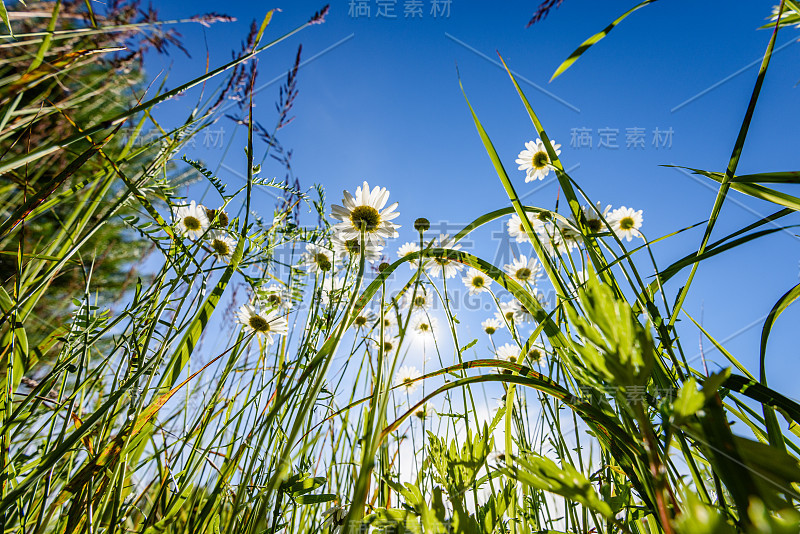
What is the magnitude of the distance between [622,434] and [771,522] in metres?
0.17

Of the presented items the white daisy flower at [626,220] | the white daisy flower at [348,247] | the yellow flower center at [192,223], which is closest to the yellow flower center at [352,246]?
the white daisy flower at [348,247]

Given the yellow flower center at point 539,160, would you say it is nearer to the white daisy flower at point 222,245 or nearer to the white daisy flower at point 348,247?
the white daisy flower at point 348,247

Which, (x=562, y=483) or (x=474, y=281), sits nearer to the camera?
(x=562, y=483)

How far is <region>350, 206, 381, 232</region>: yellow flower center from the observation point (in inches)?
40.8

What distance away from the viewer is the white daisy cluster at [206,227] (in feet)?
3.10

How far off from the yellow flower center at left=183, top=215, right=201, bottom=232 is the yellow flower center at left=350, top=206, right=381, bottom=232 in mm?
557

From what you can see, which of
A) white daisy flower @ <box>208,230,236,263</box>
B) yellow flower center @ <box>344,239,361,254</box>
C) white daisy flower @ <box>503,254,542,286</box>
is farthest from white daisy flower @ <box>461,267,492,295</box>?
white daisy flower @ <box>208,230,236,263</box>

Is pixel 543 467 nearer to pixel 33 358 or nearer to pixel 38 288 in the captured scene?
pixel 38 288

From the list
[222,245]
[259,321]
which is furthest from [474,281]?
[222,245]

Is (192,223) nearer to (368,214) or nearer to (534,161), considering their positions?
(368,214)

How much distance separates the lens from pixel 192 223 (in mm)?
1204

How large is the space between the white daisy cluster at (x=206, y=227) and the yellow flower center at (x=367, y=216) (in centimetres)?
32

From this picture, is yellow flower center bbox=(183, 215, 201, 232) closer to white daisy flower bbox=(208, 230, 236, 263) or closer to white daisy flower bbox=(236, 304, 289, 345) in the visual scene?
white daisy flower bbox=(208, 230, 236, 263)

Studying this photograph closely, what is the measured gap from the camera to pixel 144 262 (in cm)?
105
